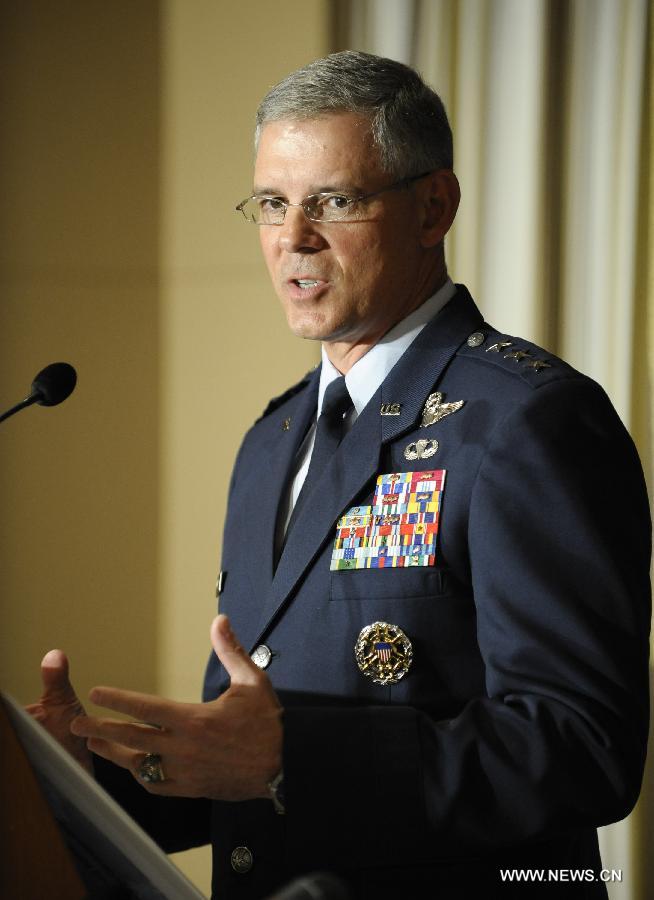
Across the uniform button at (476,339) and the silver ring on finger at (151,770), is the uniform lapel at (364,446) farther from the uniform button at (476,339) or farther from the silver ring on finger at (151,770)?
the silver ring on finger at (151,770)

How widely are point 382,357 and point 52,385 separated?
0.44m

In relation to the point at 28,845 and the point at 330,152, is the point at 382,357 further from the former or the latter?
the point at 28,845

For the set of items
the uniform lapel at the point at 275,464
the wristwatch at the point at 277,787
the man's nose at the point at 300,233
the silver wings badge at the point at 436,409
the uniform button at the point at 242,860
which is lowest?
the uniform button at the point at 242,860

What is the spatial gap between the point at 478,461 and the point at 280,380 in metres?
1.39

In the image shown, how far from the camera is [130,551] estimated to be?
2.71 m

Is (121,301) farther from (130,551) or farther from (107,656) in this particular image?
(107,656)

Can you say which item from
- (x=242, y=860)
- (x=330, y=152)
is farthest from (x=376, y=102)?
(x=242, y=860)

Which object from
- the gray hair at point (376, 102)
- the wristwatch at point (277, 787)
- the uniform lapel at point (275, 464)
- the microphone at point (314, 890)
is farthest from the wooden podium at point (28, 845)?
the gray hair at point (376, 102)

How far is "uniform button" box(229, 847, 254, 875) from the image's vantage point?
1.31 m

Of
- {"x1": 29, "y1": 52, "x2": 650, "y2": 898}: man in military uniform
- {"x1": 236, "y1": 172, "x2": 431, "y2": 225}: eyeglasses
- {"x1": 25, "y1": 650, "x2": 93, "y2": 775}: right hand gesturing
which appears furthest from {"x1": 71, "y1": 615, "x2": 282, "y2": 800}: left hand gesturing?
{"x1": 236, "y1": 172, "x2": 431, "y2": 225}: eyeglasses

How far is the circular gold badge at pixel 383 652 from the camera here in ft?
4.12

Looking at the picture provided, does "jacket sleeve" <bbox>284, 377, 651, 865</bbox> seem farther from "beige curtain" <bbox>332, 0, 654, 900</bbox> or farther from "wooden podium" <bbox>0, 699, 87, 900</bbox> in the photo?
"beige curtain" <bbox>332, 0, 654, 900</bbox>

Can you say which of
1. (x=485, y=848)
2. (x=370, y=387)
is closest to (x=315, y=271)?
(x=370, y=387)

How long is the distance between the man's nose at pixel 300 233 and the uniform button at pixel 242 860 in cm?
75
